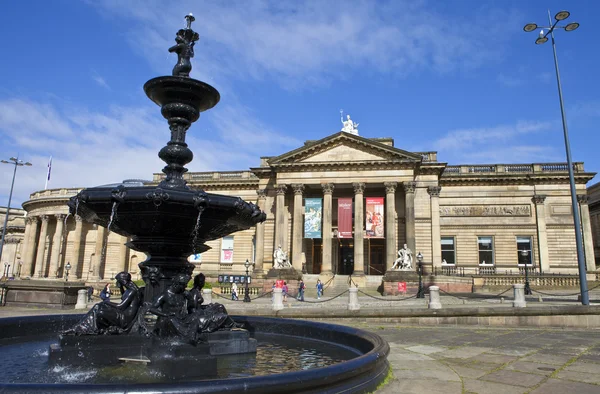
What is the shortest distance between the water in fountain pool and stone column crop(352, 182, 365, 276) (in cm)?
2919

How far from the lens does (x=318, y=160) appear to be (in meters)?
40.8

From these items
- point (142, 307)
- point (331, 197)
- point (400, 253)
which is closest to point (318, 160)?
point (331, 197)

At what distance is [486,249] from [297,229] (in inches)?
739

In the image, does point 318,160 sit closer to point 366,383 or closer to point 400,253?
point 400,253

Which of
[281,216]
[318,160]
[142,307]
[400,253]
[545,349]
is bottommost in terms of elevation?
[545,349]

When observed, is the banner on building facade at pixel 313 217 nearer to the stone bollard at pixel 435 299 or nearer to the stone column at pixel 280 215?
the stone column at pixel 280 215

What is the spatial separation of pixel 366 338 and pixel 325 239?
31.7 metres

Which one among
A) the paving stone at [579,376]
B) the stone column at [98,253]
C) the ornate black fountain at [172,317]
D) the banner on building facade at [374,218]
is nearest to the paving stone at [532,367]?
the paving stone at [579,376]

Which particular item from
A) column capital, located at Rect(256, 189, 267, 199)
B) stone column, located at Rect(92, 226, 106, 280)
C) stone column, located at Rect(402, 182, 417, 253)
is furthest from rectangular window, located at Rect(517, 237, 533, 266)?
stone column, located at Rect(92, 226, 106, 280)

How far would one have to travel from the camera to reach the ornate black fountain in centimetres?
537

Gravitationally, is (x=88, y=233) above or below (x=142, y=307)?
above

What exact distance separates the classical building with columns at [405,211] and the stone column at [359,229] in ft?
0.31

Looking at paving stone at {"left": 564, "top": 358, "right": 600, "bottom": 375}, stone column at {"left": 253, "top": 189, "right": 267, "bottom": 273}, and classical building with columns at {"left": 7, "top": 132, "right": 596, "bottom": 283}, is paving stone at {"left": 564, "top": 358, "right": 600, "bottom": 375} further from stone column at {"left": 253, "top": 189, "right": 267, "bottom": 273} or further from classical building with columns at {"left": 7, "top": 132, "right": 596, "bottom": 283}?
stone column at {"left": 253, "top": 189, "right": 267, "bottom": 273}

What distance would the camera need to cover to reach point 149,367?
545cm
